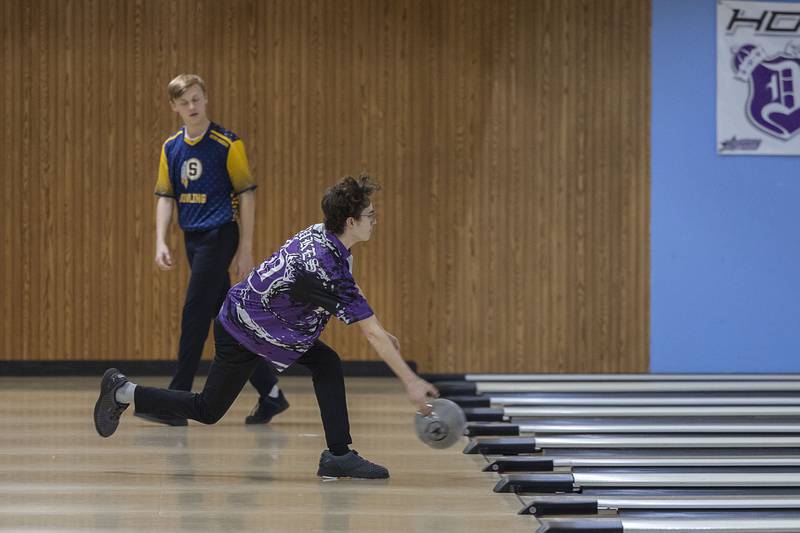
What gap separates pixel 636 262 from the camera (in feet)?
23.5

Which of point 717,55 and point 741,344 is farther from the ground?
point 717,55

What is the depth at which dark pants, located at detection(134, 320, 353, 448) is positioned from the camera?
4121 mm

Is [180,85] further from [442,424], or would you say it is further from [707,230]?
[707,230]

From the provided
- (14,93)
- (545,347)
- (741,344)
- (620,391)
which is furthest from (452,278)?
(14,93)

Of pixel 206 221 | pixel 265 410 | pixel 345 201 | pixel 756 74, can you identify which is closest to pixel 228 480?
pixel 345 201

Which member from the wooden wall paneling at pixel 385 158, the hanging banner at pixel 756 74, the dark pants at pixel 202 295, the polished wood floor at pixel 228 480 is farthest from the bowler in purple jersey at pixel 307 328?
the hanging banner at pixel 756 74

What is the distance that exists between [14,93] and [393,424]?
3156 mm

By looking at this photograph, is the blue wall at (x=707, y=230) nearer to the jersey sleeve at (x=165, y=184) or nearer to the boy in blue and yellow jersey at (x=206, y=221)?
the boy in blue and yellow jersey at (x=206, y=221)

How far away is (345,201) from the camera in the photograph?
3924 mm

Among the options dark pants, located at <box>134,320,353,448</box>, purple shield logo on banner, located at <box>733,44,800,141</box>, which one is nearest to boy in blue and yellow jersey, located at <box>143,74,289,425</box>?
dark pants, located at <box>134,320,353,448</box>

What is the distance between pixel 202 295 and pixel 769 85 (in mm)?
3832

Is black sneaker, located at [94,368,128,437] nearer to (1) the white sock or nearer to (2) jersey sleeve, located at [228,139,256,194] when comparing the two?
(1) the white sock

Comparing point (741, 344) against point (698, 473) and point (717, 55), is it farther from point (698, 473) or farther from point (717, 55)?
point (698, 473)

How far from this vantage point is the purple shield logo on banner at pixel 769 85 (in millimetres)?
7164
